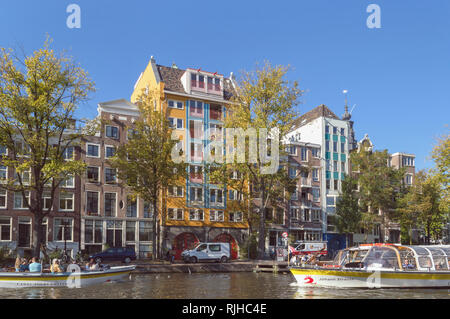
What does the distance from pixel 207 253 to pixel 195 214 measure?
1116cm

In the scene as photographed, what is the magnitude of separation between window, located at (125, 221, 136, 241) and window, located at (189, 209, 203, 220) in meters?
7.75

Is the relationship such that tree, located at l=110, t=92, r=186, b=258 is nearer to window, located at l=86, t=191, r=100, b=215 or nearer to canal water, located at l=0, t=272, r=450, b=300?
window, located at l=86, t=191, r=100, b=215

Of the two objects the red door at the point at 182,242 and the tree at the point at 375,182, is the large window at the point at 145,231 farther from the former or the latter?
the tree at the point at 375,182

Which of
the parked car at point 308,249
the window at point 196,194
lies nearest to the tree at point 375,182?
the parked car at point 308,249

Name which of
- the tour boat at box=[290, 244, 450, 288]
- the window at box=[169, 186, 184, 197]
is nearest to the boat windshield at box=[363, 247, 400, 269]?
the tour boat at box=[290, 244, 450, 288]

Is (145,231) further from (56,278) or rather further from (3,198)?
(56,278)

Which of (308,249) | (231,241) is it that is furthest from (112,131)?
(308,249)

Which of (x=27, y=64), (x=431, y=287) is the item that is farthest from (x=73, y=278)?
(x=431, y=287)

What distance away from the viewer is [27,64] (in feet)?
123

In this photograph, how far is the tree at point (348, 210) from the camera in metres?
67.6

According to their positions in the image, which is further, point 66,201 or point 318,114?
point 318,114

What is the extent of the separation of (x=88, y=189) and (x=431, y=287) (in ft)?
124

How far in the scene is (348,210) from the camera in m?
67.8

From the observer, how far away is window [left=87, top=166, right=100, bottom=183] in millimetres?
56231
